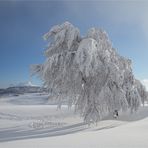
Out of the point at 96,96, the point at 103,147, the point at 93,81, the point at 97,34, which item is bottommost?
the point at 103,147

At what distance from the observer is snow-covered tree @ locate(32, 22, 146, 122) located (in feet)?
46.5

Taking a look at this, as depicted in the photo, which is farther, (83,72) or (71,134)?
(83,72)

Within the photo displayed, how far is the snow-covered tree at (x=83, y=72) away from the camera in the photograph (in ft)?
46.5

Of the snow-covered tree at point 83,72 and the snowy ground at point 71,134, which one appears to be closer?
the snowy ground at point 71,134

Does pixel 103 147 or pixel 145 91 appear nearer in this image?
pixel 103 147

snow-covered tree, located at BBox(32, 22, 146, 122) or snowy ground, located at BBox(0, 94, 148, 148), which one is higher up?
snow-covered tree, located at BBox(32, 22, 146, 122)

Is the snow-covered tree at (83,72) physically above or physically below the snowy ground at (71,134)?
above

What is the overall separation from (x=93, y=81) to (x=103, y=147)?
30.1ft

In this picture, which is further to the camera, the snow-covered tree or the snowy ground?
the snow-covered tree

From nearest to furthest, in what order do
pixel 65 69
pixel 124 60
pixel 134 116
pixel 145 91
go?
pixel 65 69 → pixel 124 60 → pixel 145 91 → pixel 134 116

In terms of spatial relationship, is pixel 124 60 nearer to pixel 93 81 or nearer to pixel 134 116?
pixel 93 81

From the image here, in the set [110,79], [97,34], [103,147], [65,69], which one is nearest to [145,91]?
[110,79]

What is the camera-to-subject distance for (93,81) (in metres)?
14.7

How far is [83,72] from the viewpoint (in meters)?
13.6
